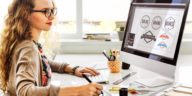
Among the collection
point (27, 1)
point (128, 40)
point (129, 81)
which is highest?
point (27, 1)

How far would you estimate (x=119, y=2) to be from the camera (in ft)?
9.53

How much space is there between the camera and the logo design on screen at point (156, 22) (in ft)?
5.49

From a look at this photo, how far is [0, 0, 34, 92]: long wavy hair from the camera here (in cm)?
148

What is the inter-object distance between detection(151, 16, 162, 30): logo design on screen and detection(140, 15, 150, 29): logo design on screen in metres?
0.05

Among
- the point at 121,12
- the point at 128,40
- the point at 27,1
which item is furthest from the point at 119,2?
the point at 27,1

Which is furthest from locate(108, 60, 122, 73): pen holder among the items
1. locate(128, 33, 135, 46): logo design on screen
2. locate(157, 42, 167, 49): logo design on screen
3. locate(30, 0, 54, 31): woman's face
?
locate(30, 0, 54, 31): woman's face

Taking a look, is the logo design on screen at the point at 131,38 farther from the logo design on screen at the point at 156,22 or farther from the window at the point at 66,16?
the window at the point at 66,16

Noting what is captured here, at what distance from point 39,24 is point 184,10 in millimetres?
698

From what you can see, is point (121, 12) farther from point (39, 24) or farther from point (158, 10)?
point (39, 24)

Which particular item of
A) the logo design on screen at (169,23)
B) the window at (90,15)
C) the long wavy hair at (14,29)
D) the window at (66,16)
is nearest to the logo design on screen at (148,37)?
the logo design on screen at (169,23)

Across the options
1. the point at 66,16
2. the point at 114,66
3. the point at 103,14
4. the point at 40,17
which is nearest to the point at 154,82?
the point at 114,66

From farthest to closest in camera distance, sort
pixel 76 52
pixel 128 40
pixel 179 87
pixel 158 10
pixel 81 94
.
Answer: pixel 76 52 → pixel 128 40 → pixel 158 10 → pixel 179 87 → pixel 81 94

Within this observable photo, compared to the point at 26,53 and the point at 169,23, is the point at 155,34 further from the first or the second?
the point at 26,53

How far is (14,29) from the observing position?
1502mm
